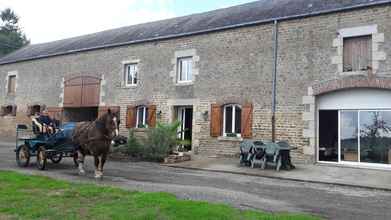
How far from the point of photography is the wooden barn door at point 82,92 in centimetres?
1912

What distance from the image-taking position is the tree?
44.9 metres

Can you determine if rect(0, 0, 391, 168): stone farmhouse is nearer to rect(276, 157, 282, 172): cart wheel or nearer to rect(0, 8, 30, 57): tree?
rect(276, 157, 282, 172): cart wheel

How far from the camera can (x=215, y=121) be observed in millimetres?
14477

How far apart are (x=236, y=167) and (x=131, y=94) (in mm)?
7791

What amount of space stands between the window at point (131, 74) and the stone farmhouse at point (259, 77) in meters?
0.05

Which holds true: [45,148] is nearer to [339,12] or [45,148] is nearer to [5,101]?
→ [339,12]

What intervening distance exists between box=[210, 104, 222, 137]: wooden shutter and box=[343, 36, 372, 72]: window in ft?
16.4

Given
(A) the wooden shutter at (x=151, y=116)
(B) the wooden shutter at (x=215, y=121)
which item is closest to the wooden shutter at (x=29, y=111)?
(A) the wooden shutter at (x=151, y=116)

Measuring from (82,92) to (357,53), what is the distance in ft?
46.3

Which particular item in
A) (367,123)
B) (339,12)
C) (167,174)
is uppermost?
(339,12)

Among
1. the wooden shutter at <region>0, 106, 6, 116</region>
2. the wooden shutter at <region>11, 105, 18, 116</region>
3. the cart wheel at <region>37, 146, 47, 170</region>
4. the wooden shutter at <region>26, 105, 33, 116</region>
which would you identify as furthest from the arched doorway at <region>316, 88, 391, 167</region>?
the wooden shutter at <region>0, 106, 6, 116</region>

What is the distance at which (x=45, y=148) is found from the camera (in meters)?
9.75

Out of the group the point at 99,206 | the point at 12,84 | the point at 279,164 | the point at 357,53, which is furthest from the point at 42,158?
the point at 12,84

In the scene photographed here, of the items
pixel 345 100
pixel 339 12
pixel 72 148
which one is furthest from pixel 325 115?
pixel 72 148
